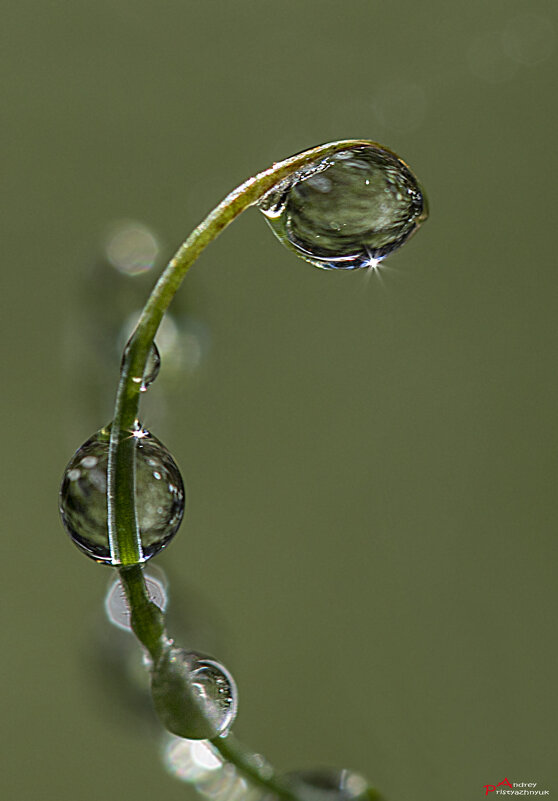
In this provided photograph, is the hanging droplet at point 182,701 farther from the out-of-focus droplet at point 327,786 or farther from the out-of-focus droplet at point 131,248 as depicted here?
the out-of-focus droplet at point 131,248

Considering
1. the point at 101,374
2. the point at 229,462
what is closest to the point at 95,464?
the point at 101,374

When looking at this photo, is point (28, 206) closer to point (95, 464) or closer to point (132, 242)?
point (132, 242)

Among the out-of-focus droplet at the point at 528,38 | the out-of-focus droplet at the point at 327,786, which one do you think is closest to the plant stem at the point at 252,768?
the out-of-focus droplet at the point at 327,786

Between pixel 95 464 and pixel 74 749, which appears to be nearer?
pixel 95 464

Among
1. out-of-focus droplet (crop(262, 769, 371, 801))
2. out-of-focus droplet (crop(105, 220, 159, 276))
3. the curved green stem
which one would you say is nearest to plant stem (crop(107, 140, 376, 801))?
the curved green stem

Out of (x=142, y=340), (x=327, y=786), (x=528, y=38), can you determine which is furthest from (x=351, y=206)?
(x=528, y=38)

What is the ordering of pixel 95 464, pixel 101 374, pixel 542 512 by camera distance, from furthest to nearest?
pixel 542 512 < pixel 101 374 < pixel 95 464

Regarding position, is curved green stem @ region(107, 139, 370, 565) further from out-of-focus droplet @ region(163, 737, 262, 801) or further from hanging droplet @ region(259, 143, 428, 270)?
out-of-focus droplet @ region(163, 737, 262, 801)

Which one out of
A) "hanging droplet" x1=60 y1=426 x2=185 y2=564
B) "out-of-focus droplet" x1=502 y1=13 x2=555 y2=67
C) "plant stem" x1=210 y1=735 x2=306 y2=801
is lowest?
"plant stem" x1=210 y1=735 x2=306 y2=801
